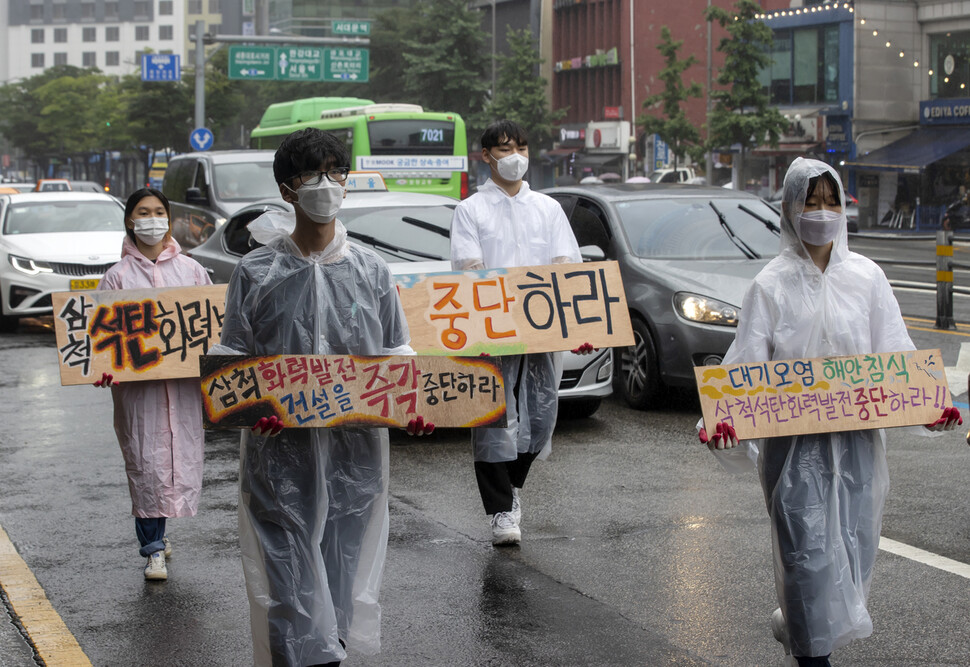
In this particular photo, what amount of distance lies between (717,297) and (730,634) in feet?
15.4

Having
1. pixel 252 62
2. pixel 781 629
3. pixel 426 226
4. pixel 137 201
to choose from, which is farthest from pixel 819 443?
pixel 252 62

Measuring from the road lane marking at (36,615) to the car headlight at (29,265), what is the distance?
886 centimetres

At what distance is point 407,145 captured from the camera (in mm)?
25125

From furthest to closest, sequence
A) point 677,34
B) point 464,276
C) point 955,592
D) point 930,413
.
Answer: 1. point 677,34
2. point 464,276
3. point 955,592
4. point 930,413

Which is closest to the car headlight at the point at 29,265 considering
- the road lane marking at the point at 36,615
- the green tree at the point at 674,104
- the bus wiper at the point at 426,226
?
the bus wiper at the point at 426,226

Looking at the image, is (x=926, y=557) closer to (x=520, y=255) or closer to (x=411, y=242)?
(x=520, y=255)

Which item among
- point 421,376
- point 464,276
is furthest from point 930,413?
point 464,276

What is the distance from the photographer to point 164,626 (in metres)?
4.83

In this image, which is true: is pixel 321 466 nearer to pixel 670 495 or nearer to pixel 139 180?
pixel 670 495

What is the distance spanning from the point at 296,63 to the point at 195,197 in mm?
27230

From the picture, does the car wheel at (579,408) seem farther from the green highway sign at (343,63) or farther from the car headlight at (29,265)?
the green highway sign at (343,63)

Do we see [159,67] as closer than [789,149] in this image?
Yes

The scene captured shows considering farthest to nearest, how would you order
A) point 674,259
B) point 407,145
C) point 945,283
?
point 407,145, point 945,283, point 674,259

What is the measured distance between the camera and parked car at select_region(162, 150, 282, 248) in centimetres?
1655
